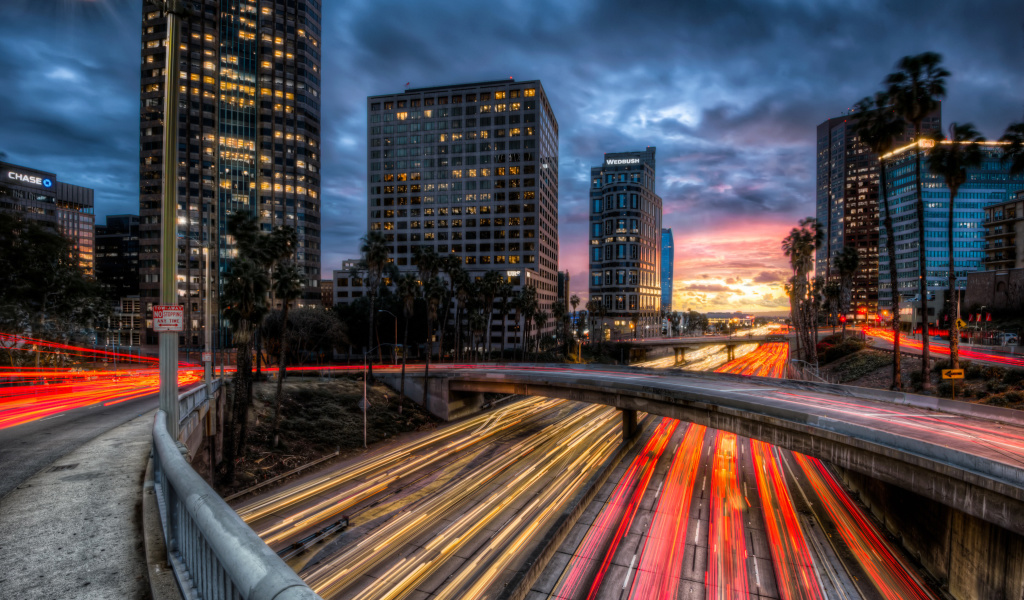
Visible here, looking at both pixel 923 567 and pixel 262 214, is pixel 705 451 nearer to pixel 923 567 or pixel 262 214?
pixel 923 567

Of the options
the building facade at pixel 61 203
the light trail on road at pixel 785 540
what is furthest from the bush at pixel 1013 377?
the building facade at pixel 61 203

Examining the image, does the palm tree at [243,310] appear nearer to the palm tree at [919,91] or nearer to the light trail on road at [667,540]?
the light trail on road at [667,540]

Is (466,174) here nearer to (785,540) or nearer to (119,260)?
(785,540)

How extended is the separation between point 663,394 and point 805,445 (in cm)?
1100

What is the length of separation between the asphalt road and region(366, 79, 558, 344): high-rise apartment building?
108m

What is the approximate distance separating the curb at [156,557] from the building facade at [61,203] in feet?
486

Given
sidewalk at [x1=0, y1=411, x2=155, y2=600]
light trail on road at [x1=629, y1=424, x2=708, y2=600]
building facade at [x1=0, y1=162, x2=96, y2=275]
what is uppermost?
building facade at [x1=0, y1=162, x2=96, y2=275]

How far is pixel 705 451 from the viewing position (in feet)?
131

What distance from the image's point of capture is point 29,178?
10806cm

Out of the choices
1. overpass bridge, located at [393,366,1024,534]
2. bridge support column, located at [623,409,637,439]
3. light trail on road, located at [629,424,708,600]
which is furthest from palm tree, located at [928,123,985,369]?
bridge support column, located at [623,409,637,439]

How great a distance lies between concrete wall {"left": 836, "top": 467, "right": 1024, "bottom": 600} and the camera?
50.4ft

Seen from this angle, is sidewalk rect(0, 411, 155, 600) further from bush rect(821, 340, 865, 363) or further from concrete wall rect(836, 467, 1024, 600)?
bush rect(821, 340, 865, 363)

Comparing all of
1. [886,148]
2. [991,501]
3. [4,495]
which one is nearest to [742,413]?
[991,501]

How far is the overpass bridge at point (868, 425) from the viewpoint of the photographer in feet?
50.1
